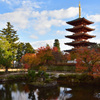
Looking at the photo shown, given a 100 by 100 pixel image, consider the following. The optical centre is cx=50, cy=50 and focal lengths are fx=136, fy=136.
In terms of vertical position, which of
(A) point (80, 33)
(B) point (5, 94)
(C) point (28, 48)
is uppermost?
(A) point (80, 33)

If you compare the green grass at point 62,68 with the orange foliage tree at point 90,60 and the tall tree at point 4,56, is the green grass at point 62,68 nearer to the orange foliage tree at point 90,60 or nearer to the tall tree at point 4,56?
the orange foliage tree at point 90,60

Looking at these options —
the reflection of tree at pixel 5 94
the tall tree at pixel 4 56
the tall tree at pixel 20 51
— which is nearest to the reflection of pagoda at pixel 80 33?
the tall tree at pixel 4 56

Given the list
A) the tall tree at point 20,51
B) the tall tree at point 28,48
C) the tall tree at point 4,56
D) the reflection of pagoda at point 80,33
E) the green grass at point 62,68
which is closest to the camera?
the tall tree at point 4,56

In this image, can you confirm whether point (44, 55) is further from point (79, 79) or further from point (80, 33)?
point (79, 79)

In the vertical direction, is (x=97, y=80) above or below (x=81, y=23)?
below

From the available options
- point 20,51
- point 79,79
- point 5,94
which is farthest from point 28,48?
point 5,94

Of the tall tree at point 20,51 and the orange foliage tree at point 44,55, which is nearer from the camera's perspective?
the orange foliage tree at point 44,55

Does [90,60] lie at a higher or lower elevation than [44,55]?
lower

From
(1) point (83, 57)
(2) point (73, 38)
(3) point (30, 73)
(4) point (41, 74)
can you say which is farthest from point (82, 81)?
(2) point (73, 38)

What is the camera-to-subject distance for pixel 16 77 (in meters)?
27.3

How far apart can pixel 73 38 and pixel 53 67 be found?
37.5 feet

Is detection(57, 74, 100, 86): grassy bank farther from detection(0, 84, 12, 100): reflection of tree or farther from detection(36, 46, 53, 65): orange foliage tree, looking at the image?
detection(36, 46, 53, 65): orange foliage tree

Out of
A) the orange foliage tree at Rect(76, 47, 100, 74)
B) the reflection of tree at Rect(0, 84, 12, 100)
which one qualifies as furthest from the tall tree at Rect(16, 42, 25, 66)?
the reflection of tree at Rect(0, 84, 12, 100)

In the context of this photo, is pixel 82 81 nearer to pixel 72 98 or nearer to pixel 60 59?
pixel 72 98
